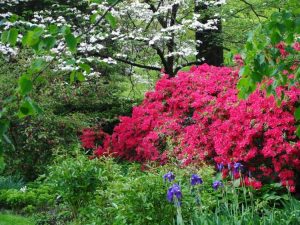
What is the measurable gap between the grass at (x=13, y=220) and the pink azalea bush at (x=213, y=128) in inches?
56.2

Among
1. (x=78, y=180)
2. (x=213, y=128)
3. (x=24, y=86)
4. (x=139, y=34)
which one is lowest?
(x=78, y=180)

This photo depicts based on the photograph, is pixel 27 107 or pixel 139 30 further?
pixel 139 30

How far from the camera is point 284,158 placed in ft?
21.4

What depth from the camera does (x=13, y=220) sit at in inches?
287

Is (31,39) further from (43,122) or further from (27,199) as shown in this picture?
(43,122)

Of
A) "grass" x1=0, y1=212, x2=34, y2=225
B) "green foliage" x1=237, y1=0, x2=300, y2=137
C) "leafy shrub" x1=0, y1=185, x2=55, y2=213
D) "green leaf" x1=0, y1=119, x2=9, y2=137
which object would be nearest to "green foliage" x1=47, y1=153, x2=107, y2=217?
"grass" x1=0, y1=212, x2=34, y2=225

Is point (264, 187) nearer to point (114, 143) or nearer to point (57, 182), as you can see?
point (57, 182)

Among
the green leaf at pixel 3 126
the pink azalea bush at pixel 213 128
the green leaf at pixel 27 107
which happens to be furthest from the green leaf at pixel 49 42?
the pink azalea bush at pixel 213 128

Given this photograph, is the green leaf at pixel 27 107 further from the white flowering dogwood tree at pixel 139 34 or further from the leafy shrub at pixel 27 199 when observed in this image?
the white flowering dogwood tree at pixel 139 34

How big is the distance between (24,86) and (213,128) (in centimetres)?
537

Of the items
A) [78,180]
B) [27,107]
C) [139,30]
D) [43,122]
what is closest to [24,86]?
[27,107]

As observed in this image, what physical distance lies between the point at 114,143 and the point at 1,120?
7.81 meters

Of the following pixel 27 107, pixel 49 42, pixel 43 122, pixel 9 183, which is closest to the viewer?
pixel 27 107

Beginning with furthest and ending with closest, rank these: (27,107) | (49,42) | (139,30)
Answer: (139,30) → (49,42) → (27,107)
